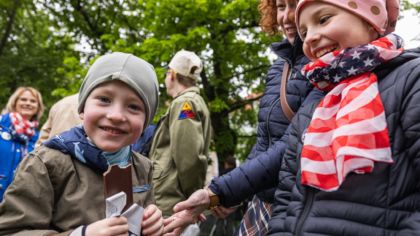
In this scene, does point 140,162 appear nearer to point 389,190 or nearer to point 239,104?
point 389,190

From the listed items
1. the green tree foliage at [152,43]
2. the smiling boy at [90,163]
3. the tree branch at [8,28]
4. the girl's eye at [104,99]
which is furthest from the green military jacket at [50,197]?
the tree branch at [8,28]

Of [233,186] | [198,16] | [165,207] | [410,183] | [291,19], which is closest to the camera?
[410,183]

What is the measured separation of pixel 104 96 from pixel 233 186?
74cm

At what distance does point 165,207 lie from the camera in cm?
394

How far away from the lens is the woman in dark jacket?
2258 millimetres

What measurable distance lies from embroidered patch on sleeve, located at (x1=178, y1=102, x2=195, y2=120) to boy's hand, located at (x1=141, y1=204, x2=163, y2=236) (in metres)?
2.19

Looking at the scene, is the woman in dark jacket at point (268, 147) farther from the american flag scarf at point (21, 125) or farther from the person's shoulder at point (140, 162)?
the american flag scarf at point (21, 125)

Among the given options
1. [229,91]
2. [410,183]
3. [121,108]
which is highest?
[121,108]

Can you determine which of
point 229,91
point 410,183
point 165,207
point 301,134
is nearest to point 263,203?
point 301,134

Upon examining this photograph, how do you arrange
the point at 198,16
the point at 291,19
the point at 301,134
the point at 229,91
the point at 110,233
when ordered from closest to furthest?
the point at 110,233 < the point at 301,134 < the point at 291,19 < the point at 198,16 < the point at 229,91

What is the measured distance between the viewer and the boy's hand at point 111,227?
1565mm

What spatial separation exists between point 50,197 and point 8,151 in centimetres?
432

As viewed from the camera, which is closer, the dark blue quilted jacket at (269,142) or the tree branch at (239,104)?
the dark blue quilted jacket at (269,142)

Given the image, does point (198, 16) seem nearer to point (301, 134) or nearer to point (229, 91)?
point (229, 91)
